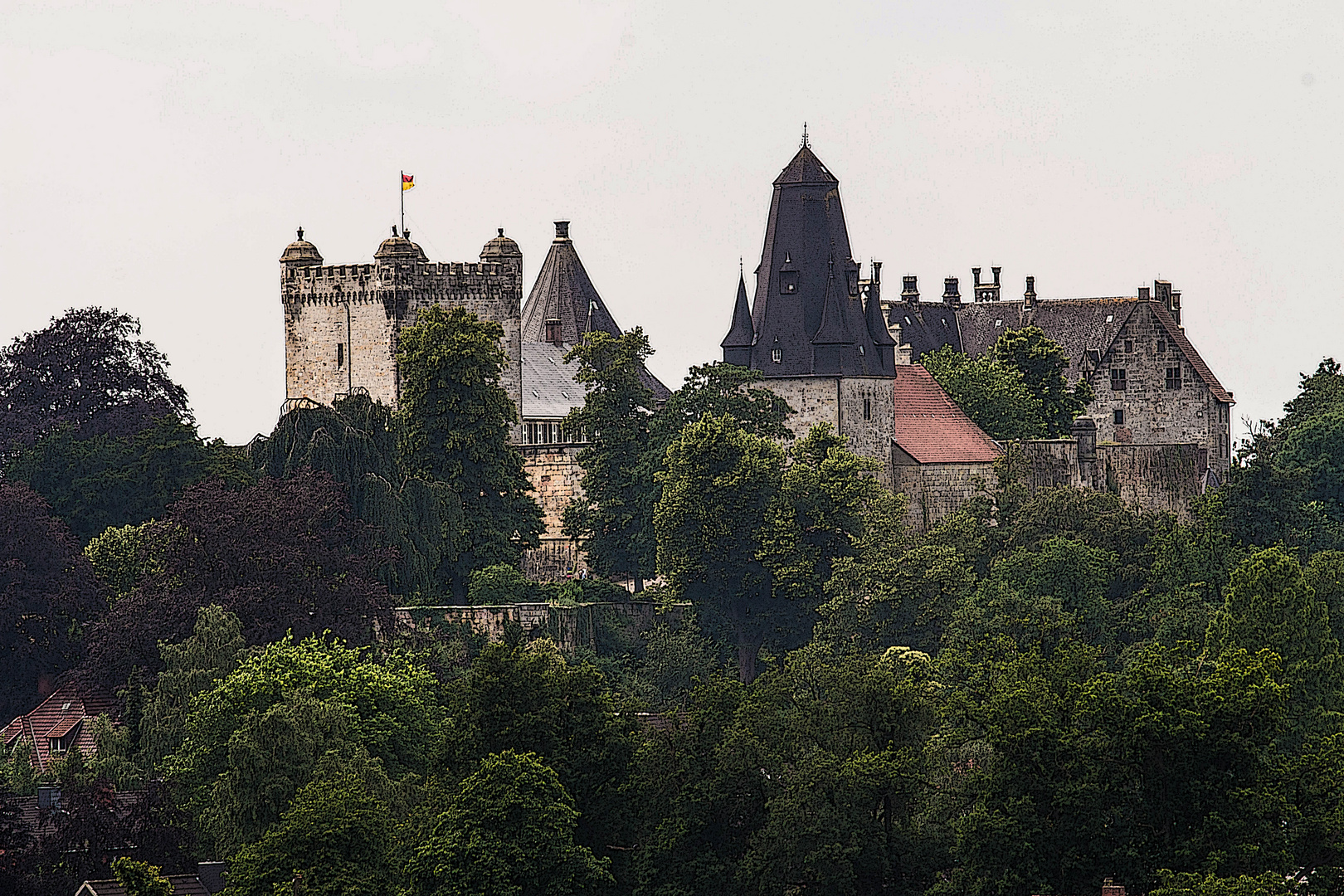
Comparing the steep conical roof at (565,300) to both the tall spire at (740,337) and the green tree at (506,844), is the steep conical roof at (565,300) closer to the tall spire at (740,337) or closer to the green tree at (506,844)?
the tall spire at (740,337)

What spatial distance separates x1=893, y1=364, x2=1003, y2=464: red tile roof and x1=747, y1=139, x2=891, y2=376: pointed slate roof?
1783mm

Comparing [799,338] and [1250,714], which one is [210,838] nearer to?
[1250,714]

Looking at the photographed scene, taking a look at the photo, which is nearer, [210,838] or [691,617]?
[210,838]

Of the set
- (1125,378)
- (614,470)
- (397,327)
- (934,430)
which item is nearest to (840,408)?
(934,430)

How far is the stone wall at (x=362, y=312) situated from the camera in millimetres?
80188

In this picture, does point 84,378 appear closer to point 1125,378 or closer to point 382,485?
point 382,485

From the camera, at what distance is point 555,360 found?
88.9 m

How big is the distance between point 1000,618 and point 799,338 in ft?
39.9

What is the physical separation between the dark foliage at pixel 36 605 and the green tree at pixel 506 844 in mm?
17915

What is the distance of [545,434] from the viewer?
3305 inches

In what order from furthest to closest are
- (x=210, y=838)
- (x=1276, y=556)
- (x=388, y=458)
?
(x=388, y=458) → (x=1276, y=556) → (x=210, y=838)

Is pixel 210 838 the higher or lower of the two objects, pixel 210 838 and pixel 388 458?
the lower

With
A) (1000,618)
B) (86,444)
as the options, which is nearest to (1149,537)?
(1000,618)

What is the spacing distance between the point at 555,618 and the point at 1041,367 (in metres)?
27.8
